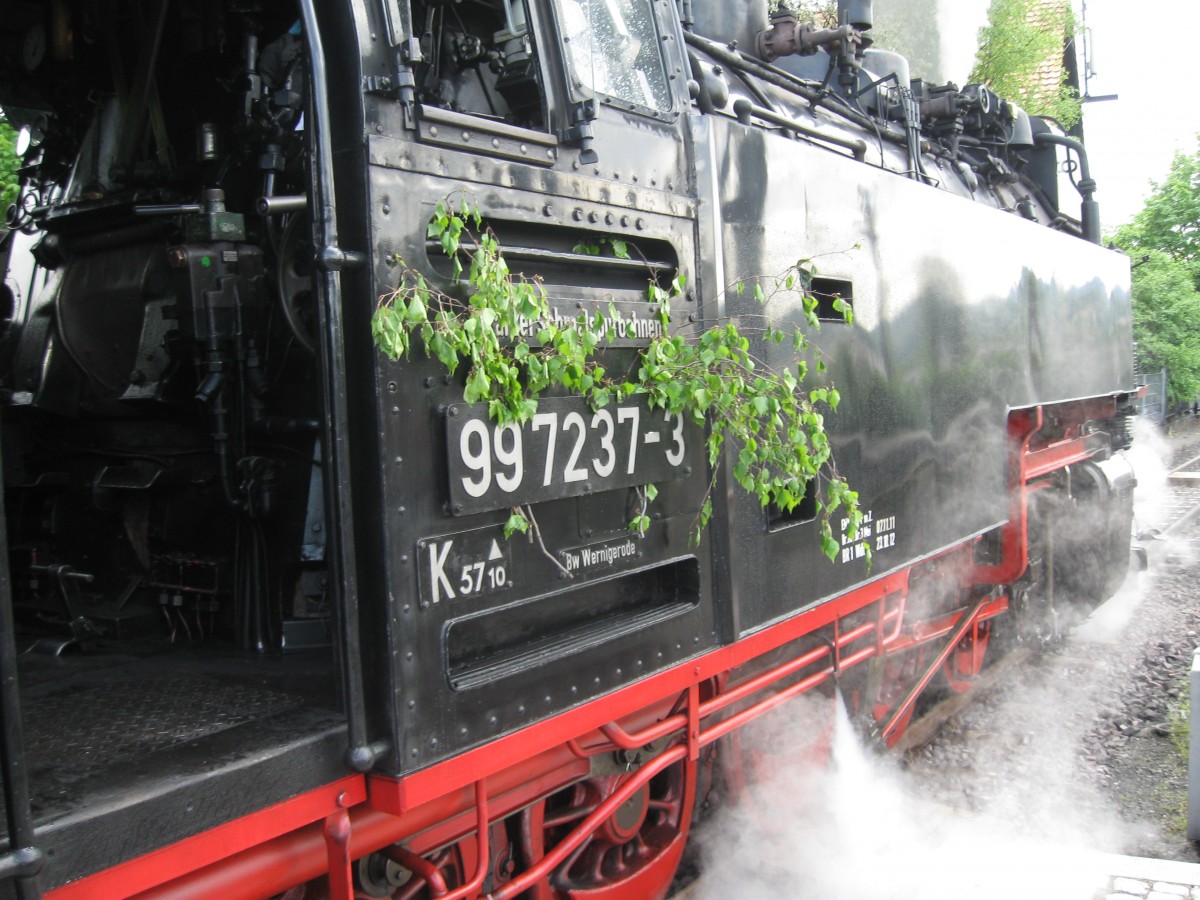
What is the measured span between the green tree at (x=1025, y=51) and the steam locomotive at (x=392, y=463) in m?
13.8

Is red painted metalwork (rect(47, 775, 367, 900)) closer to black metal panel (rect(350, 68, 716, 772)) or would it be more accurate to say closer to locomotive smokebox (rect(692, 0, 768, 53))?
black metal panel (rect(350, 68, 716, 772))

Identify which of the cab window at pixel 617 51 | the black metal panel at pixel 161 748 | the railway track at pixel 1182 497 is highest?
the cab window at pixel 617 51

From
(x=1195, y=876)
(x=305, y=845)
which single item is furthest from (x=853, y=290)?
(x=305, y=845)

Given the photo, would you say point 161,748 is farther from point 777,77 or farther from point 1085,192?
point 1085,192

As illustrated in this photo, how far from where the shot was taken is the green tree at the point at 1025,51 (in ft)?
52.1

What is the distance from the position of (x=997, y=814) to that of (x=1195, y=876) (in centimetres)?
91

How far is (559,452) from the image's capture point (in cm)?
215

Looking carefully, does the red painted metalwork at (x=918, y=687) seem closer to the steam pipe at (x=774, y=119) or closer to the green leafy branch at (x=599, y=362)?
the green leafy branch at (x=599, y=362)

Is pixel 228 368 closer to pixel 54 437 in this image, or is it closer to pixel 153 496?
pixel 153 496

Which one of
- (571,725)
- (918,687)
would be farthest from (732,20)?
(571,725)

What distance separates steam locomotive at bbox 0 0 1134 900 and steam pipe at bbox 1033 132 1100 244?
370 cm

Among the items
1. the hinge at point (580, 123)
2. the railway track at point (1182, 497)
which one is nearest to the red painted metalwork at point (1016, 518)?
the hinge at point (580, 123)

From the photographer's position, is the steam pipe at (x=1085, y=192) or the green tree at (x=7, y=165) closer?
the green tree at (x=7, y=165)

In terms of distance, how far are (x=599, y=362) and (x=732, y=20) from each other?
11.1 feet
